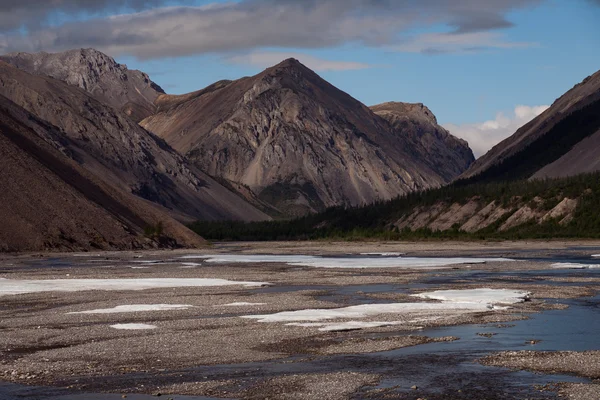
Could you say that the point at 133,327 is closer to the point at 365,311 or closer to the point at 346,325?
the point at 346,325

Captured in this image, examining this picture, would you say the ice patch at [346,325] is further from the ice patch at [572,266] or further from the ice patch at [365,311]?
the ice patch at [572,266]

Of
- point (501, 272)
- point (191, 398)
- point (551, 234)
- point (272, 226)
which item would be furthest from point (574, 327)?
point (272, 226)

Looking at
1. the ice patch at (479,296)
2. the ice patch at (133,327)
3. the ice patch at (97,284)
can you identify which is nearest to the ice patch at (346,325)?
the ice patch at (133,327)

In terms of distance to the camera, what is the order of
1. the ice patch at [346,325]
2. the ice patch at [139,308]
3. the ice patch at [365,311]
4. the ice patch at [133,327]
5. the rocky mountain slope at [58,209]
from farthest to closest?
the rocky mountain slope at [58,209] → the ice patch at [139,308] → the ice patch at [365,311] → the ice patch at [133,327] → the ice patch at [346,325]

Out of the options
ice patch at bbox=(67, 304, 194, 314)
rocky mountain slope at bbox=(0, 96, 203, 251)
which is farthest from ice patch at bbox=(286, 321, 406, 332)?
rocky mountain slope at bbox=(0, 96, 203, 251)

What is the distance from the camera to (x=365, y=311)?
31781mm

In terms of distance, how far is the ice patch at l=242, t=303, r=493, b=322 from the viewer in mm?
29828

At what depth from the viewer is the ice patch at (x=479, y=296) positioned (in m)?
34.9

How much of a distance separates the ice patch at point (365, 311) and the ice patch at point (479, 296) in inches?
52.1

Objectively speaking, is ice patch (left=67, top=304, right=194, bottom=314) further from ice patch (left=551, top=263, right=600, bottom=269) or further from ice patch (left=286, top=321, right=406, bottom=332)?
ice patch (left=551, top=263, right=600, bottom=269)

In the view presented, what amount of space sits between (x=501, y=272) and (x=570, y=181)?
84810 millimetres

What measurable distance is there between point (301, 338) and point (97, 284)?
22.5 metres

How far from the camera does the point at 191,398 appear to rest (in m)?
17.8

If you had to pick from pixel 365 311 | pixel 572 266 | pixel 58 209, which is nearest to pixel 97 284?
pixel 365 311
